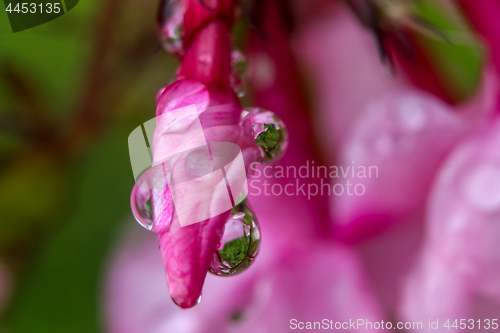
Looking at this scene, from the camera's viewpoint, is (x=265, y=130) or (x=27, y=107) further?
(x=27, y=107)

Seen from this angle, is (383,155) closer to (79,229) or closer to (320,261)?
(320,261)

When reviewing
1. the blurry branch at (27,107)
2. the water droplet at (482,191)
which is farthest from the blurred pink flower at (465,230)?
the blurry branch at (27,107)

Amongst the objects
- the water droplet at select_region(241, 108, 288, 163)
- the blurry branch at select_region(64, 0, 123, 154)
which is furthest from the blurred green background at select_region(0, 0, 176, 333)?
the water droplet at select_region(241, 108, 288, 163)

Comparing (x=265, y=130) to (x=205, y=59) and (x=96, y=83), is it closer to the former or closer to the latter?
(x=205, y=59)

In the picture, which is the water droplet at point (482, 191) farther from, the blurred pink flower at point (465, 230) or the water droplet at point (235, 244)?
the water droplet at point (235, 244)

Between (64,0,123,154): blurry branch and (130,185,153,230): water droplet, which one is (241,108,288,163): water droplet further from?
(64,0,123,154): blurry branch

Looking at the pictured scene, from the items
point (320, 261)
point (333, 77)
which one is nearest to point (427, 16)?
point (333, 77)

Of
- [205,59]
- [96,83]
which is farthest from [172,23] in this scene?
[96,83]
